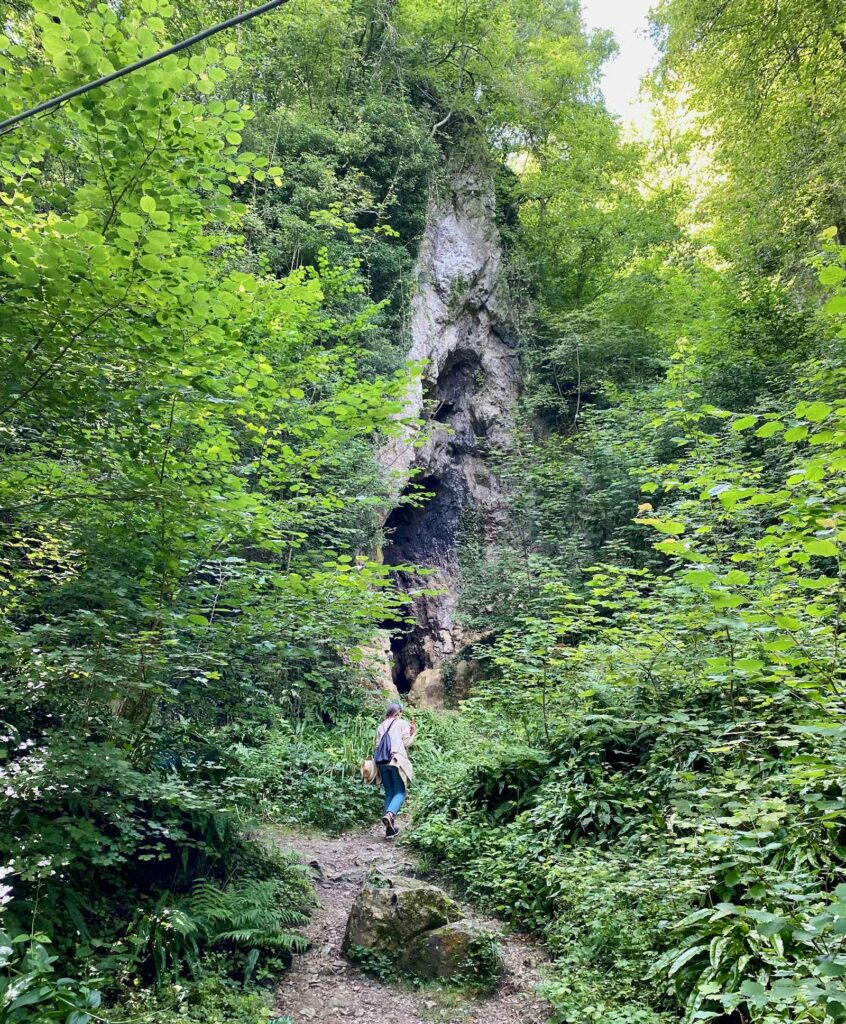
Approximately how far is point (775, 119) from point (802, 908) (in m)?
12.7

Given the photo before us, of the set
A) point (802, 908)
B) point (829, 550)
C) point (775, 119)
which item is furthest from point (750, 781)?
point (775, 119)

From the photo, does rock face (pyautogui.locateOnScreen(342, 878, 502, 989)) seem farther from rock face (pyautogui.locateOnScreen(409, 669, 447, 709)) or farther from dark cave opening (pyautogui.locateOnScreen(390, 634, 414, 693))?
dark cave opening (pyautogui.locateOnScreen(390, 634, 414, 693))

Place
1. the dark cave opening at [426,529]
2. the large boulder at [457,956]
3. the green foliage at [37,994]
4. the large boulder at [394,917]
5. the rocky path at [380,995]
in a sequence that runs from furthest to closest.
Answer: the dark cave opening at [426,529]
the large boulder at [394,917]
the large boulder at [457,956]
the rocky path at [380,995]
the green foliage at [37,994]

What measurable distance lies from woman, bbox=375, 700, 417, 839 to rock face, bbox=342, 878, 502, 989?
2364 mm

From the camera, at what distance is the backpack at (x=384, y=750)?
726cm

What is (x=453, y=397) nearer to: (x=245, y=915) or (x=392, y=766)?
(x=392, y=766)

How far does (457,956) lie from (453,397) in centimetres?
1368

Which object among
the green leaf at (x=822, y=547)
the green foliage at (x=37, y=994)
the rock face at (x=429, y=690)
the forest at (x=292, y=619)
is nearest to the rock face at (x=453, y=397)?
the rock face at (x=429, y=690)

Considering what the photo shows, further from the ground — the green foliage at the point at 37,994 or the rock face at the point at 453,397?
the rock face at the point at 453,397

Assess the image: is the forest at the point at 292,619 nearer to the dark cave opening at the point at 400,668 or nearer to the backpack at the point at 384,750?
the backpack at the point at 384,750

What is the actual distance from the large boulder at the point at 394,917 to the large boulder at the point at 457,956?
0.25ft

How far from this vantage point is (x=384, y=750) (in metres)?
7.31

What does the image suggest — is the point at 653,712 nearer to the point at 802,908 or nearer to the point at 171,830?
the point at 802,908

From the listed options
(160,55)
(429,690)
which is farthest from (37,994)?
(429,690)
